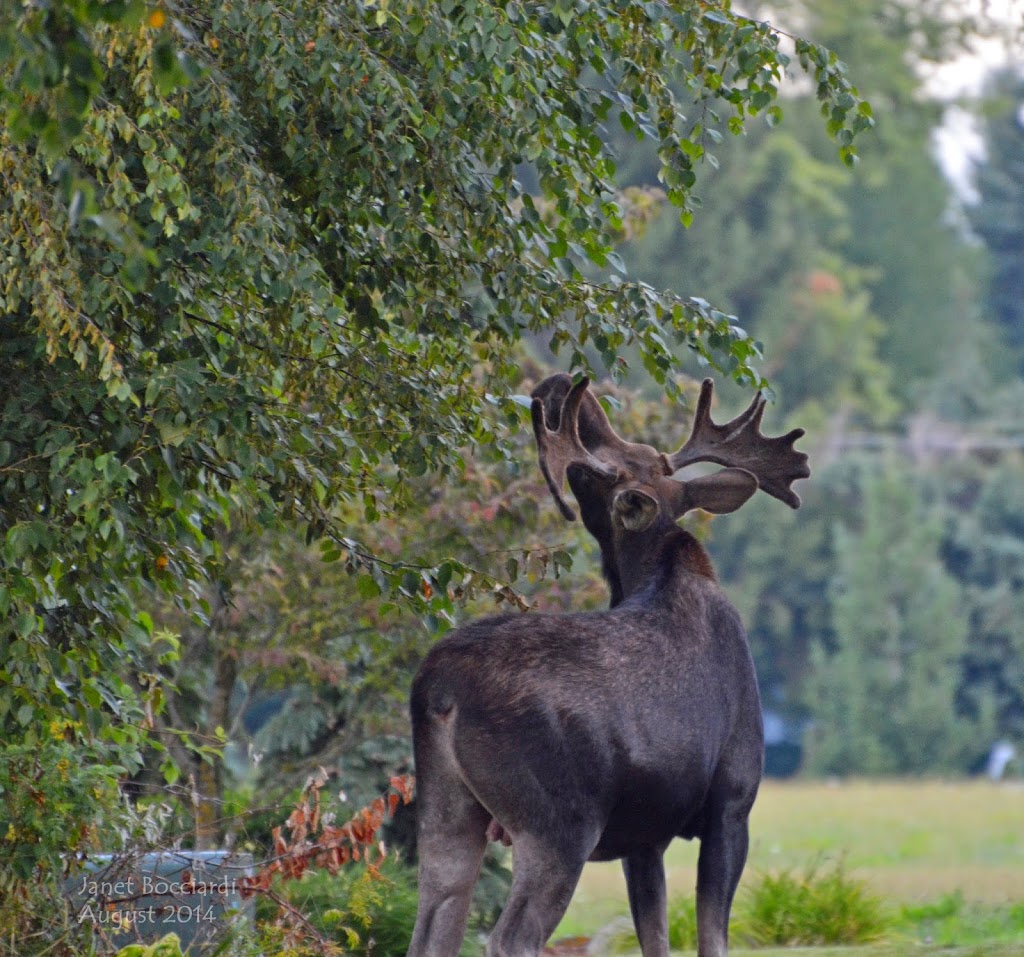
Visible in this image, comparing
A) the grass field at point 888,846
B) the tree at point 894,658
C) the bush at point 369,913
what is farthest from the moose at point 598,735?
the tree at point 894,658

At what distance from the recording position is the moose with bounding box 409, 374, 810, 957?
267 inches

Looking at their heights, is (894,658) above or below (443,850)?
below

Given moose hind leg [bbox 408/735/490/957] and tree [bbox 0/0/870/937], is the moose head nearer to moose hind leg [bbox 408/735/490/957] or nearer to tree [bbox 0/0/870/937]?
tree [bbox 0/0/870/937]

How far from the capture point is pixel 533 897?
22.0 ft

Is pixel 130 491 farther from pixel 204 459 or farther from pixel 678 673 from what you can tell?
pixel 678 673

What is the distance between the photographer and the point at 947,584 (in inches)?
1955

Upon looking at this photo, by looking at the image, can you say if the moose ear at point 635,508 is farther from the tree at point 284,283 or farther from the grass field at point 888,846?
the grass field at point 888,846

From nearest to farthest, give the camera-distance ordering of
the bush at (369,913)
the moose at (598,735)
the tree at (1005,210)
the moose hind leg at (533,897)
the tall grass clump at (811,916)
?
the moose hind leg at (533,897) → the moose at (598,735) → the bush at (369,913) → the tall grass clump at (811,916) → the tree at (1005,210)

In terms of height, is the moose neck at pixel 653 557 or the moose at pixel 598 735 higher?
the moose neck at pixel 653 557

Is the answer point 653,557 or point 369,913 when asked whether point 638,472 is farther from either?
point 369,913

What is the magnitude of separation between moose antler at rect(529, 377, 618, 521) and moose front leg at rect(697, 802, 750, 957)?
134cm

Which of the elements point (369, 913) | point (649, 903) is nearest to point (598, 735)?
point (649, 903)

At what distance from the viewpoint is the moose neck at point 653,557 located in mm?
7801

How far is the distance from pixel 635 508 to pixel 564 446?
0.38 meters
